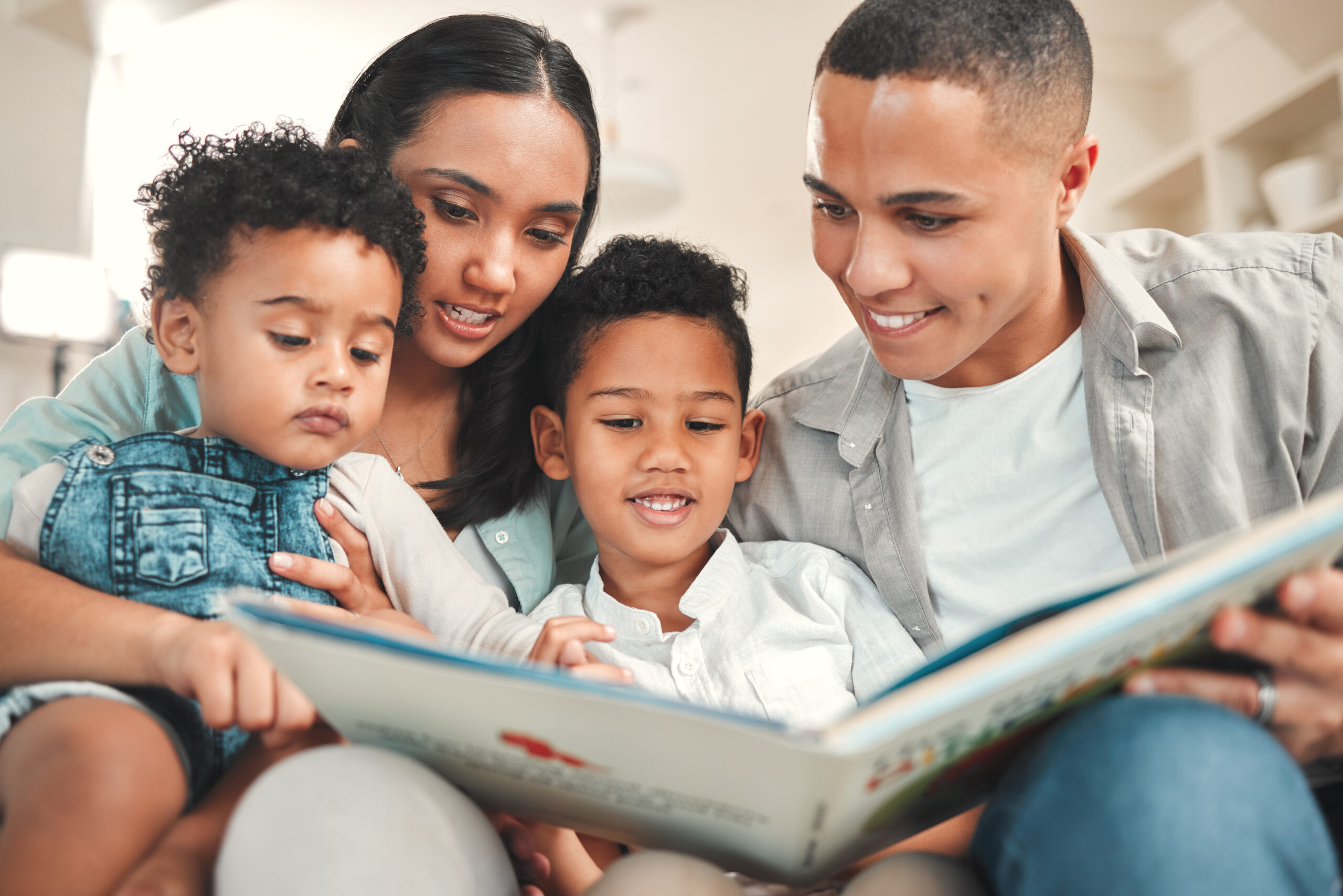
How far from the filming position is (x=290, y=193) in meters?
1.03

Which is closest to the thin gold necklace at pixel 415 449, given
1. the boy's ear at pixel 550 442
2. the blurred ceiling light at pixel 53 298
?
the boy's ear at pixel 550 442

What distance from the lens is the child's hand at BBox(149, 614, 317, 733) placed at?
0.73 meters

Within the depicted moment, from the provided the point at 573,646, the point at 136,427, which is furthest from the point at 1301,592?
the point at 136,427

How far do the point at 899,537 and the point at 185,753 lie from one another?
856 millimetres

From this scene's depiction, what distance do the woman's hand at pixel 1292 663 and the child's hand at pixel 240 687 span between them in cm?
60

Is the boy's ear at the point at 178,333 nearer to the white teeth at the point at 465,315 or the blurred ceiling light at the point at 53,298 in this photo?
the white teeth at the point at 465,315

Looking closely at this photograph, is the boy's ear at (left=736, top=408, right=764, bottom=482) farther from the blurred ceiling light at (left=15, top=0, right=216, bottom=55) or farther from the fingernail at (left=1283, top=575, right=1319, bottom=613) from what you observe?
the blurred ceiling light at (left=15, top=0, right=216, bottom=55)

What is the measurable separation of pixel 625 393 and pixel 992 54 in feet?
1.98

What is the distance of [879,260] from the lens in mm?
1105

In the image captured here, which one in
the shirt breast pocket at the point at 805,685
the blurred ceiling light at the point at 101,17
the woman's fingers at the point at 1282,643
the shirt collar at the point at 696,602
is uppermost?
the blurred ceiling light at the point at 101,17

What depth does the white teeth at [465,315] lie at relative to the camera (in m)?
1.35

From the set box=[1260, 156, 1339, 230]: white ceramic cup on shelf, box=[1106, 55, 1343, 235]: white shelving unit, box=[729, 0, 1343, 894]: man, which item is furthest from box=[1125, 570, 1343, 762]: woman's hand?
box=[1260, 156, 1339, 230]: white ceramic cup on shelf

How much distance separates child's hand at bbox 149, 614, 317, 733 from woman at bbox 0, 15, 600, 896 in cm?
39

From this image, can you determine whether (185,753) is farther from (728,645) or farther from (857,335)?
(857,335)
